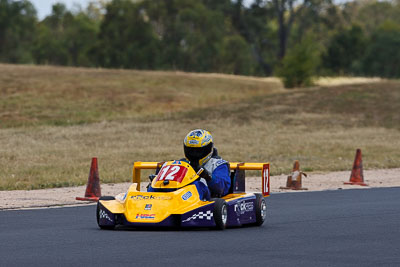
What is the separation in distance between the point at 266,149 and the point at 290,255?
1017 inches

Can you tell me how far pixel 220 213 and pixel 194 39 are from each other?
7741cm

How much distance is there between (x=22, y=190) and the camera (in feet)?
67.1

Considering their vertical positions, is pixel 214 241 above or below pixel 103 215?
below

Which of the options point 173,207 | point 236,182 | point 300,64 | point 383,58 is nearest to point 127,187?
point 236,182

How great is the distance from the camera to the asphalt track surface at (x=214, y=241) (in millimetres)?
9648

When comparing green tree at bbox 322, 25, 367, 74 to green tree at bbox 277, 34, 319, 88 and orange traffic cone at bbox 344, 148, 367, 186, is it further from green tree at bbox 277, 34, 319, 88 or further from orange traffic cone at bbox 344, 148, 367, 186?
orange traffic cone at bbox 344, 148, 367, 186

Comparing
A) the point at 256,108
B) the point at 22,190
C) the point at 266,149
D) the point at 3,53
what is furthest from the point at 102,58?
the point at 22,190

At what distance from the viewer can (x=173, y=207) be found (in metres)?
12.2

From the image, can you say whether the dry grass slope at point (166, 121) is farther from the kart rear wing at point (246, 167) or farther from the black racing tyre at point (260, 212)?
the black racing tyre at point (260, 212)

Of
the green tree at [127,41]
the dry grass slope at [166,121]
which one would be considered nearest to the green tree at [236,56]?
the green tree at [127,41]

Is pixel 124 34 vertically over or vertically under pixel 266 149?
over

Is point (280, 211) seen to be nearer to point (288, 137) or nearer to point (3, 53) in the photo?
point (288, 137)

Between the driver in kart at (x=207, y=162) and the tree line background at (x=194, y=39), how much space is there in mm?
71864

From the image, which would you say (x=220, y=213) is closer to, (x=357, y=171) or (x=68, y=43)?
(x=357, y=171)
